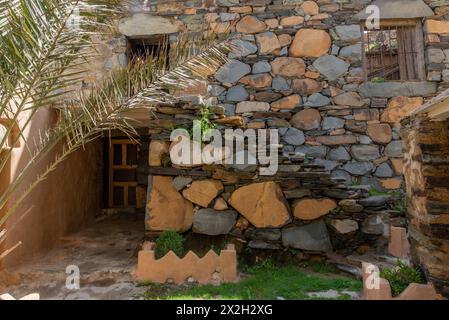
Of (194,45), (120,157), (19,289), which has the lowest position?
(19,289)

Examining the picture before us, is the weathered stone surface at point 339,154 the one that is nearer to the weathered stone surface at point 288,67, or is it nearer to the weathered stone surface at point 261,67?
the weathered stone surface at point 288,67

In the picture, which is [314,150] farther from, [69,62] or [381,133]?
[69,62]

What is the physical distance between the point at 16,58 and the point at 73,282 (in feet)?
7.43

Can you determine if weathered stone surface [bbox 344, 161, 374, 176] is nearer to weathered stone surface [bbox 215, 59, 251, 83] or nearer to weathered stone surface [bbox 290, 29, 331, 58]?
weathered stone surface [bbox 290, 29, 331, 58]

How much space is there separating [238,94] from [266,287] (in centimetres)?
304

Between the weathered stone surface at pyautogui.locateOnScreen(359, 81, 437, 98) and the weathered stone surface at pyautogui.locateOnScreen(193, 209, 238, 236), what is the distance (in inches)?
117

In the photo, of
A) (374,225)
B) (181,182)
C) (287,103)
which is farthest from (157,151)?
(374,225)

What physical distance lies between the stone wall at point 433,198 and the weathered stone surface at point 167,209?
2.33m

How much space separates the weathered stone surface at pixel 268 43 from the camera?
4.77 m

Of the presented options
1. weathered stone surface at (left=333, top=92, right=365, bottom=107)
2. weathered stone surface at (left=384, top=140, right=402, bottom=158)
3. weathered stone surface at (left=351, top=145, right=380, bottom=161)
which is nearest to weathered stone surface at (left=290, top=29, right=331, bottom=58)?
weathered stone surface at (left=333, top=92, right=365, bottom=107)
